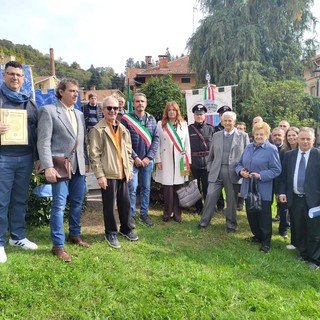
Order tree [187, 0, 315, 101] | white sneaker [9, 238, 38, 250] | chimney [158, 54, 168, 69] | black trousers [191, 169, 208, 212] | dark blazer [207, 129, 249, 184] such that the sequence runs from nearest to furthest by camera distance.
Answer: white sneaker [9, 238, 38, 250] → dark blazer [207, 129, 249, 184] → black trousers [191, 169, 208, 212] → tree [187, 0, 315, 101] → chimney [158, 54, 168, 69]

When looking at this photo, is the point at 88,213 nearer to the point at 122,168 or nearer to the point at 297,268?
the point at 122,168

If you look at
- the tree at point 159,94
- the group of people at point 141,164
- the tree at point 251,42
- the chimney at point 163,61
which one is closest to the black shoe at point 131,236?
the group of people at point 141,164

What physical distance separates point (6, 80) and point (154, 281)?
262cm

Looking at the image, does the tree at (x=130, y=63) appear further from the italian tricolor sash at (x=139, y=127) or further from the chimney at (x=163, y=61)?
the italian tricolor sash at (x=139, y=127)

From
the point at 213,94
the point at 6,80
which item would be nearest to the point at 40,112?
the point at 6,80

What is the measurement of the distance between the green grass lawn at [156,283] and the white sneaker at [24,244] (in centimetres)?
9

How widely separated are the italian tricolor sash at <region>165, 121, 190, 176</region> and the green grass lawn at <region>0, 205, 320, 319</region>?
4.39 feet

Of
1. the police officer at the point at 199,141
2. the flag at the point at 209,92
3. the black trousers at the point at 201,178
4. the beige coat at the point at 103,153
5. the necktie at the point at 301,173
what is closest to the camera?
the beige coat at the point at 103,153

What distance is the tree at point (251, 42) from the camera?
2108 cm

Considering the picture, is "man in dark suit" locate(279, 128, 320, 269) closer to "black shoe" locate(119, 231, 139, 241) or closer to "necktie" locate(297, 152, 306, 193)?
"necktie" locate(297, 152, 306, 193)

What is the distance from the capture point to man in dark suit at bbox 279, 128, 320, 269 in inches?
163

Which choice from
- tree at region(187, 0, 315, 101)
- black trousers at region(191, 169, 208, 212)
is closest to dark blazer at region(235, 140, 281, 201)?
black trousers at region(191, 169, 208, 212)

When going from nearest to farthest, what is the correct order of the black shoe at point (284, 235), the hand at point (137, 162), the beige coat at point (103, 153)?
1. the beige coat at point (103, 153)
2. the hand at point (137, 162)
3. the black shoe at point (284, 235)

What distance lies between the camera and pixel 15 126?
342 centimetres
